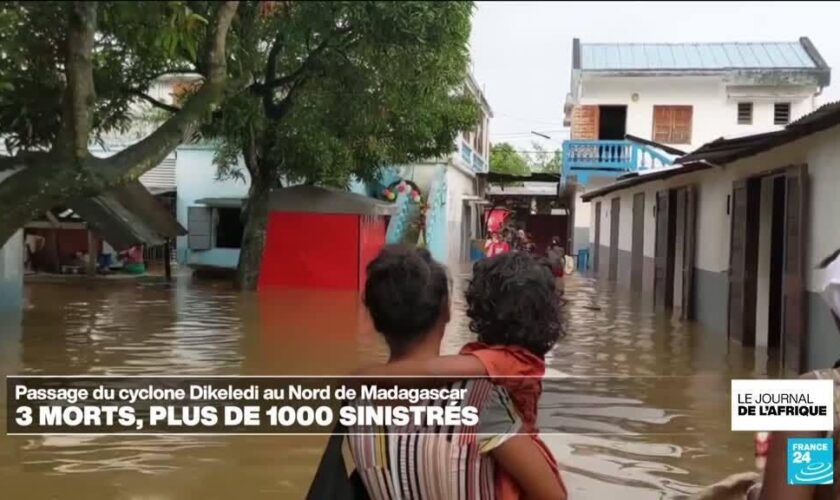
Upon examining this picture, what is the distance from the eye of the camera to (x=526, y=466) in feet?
5.04

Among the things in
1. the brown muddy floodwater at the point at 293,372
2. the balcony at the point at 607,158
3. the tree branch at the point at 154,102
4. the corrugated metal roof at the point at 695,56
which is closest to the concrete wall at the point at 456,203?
the brown muddy floodwater at the point at 293,372

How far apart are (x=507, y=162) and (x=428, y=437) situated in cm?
173

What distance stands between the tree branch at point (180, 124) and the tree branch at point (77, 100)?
0.08 metres

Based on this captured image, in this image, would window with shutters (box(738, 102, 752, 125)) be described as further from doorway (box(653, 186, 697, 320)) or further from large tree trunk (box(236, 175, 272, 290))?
doorway (box(653, 186, 697, 320))

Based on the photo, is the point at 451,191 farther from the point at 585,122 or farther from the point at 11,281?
the point at 11,281

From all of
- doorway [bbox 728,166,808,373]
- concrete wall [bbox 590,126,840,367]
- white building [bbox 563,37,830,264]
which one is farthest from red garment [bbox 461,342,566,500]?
doorway [bbox 728,166,808,373]

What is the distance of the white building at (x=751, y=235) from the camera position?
571cm

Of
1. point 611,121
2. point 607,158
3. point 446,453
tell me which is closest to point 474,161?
point 611,121

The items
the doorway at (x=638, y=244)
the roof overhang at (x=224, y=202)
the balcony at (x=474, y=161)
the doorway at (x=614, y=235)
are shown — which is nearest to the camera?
the balcony at (x=474, y=161)

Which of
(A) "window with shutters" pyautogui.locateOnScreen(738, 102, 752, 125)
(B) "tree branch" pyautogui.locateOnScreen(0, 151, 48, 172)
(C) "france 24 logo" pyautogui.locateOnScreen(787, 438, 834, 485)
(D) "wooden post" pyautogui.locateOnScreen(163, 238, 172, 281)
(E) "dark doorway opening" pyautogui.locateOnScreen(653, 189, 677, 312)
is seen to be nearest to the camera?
(C) "france 24 logo" pyautogui.locateOnScreen(787, 438, 834, 485)

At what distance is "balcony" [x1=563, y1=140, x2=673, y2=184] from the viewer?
11.8ft

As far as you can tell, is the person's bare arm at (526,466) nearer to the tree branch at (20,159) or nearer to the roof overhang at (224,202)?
the tree branch at (20,159)

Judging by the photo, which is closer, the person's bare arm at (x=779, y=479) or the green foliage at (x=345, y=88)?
the person's bare arm at (x=779, y=479)

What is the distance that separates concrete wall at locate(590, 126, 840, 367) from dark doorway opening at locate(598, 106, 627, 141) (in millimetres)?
698
